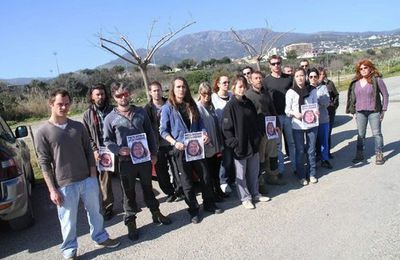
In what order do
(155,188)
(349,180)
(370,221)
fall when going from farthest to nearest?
1. (155,188)
2. (349,180)
3. (370,221)

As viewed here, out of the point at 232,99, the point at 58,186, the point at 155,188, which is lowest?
the point at 155,188

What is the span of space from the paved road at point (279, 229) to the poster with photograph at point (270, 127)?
89 centimetres

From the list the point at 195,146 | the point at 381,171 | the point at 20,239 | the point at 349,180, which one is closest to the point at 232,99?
the point at 195,146

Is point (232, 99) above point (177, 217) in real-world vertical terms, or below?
above

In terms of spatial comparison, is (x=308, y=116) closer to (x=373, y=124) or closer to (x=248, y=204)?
(x=373, y=124)

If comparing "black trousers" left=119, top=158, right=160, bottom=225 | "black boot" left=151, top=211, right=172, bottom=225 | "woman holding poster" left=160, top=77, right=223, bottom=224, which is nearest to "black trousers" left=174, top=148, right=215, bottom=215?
"woman holding poster" left=160, top=77, right=223, bottom=224

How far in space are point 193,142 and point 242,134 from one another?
713mm

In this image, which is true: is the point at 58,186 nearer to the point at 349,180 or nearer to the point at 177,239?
the point at 177,239

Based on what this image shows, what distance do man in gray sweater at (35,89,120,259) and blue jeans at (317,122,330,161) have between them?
4.28 m

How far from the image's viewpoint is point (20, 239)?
524 centimetres

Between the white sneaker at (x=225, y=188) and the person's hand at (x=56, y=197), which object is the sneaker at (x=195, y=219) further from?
the person's hand at (x=56, y=197)

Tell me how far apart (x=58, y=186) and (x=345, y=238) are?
10.5 feet

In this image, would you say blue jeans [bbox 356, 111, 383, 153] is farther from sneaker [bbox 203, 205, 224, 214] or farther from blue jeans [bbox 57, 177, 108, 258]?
blue jeans [bbox 57, 177, 108, 258]

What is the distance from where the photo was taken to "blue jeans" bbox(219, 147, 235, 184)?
230 inches
